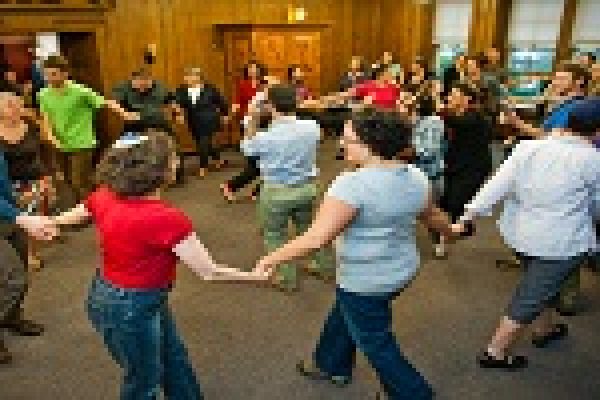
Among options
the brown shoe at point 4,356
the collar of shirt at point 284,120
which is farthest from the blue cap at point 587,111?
the brown shoe at point 4,356

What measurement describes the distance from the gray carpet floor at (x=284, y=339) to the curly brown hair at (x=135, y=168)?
4.62ft

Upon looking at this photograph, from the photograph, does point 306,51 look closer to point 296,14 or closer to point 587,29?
point 296,14

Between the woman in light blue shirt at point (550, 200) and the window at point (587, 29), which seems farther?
the window at point (587, 29)

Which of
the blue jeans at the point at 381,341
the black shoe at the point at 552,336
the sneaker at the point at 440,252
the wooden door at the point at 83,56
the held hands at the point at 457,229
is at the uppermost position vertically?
the wooden door at the point at 83,56

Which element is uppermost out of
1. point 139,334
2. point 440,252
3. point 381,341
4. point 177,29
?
point 177,29

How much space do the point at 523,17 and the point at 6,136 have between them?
25.8 feet

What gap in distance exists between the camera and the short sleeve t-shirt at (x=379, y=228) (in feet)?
6.84

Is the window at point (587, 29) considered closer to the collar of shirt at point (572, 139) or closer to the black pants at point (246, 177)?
the black pants at point (246, 177)

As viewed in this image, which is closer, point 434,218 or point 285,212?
point 434,218

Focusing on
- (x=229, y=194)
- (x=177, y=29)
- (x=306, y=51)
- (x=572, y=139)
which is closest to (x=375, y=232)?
(x=572, y=139)

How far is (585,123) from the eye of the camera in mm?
2535

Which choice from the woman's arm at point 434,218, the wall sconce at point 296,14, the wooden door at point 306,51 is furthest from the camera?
the wall sconce at point 296,14

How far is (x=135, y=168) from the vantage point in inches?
75.5

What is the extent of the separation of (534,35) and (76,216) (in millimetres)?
8529
